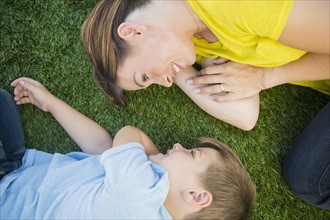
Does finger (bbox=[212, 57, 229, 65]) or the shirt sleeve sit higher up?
finger (bbox=[212, 57, 229, 65])

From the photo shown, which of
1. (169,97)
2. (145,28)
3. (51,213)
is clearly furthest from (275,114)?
(51,213)

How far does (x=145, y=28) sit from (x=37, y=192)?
734 mm

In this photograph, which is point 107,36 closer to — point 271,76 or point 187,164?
point 187,164

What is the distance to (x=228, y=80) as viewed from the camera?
1.81 metres

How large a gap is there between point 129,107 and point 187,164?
510mm

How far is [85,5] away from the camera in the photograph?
1993mm

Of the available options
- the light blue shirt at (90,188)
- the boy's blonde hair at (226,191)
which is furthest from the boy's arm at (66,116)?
the boy's blonde hair at (226,191)

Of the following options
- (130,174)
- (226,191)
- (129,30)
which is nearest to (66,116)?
(130,174)

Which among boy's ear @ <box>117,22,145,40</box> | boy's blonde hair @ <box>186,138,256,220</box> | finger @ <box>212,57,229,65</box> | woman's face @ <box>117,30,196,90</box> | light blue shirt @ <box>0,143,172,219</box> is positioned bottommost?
boy's blonde hair @ <box>186,138,256,220</box>

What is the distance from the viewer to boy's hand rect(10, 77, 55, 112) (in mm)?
1880

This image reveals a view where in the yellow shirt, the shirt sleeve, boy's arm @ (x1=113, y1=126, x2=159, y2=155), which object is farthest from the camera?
boy's arm @ (x1=113, y1=126, x2=159, y2=155)

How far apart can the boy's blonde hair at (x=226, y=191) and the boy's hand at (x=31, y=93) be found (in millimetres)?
769

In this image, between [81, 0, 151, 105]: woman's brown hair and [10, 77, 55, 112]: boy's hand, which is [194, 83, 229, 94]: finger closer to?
[81, 0, 151, 105]: woman's brown hair

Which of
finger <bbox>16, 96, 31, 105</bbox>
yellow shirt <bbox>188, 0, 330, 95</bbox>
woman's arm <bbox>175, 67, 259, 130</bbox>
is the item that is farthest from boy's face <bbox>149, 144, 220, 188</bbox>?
finger <bbox>16, 96, 31, 105</bbox>
